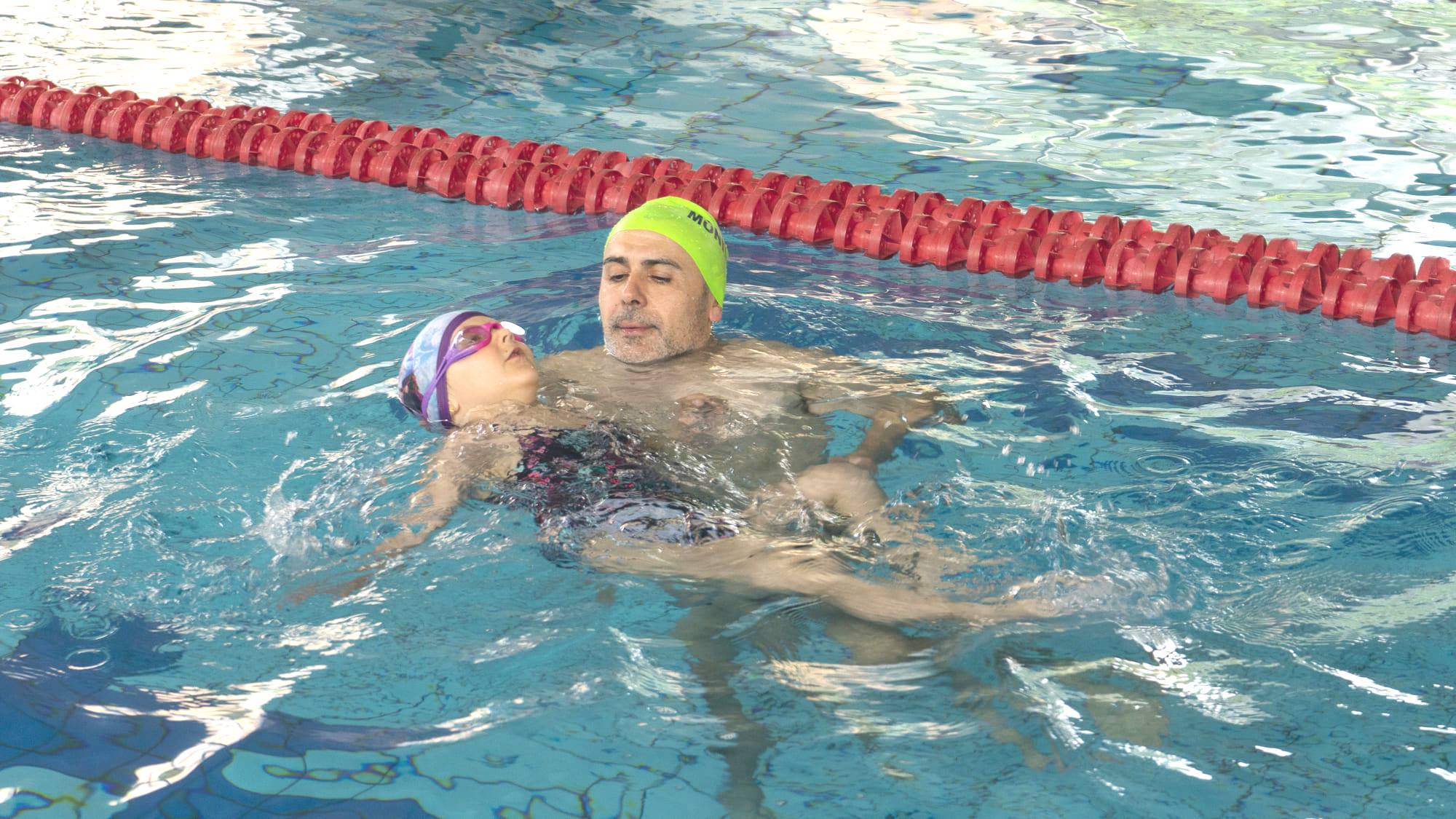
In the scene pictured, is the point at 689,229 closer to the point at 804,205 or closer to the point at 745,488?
the point at 745,488

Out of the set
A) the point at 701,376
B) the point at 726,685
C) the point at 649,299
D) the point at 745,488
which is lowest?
the point at 726,685

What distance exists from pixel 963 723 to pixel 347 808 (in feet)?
3.72

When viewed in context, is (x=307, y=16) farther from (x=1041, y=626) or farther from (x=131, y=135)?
(x=1041, y=626)

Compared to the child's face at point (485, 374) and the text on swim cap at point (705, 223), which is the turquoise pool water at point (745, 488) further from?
the text on swim cap at point (705, 223)

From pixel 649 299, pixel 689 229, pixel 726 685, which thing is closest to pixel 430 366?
pixel 649 299

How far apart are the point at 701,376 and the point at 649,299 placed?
0.92ft

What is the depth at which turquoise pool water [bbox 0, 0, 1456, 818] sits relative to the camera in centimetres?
237

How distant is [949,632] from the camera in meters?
2.68

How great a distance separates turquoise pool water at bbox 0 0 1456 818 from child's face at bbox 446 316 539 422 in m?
0.30

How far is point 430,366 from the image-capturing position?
3.48m

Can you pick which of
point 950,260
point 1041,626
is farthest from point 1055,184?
point 1041,626

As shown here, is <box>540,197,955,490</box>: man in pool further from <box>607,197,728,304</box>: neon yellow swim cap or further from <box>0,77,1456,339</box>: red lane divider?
<box>0,77,1456,339</box>: red lane divider

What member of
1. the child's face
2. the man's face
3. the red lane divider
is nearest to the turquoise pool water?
the red lane divider

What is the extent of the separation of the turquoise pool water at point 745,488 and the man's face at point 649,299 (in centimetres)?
57
